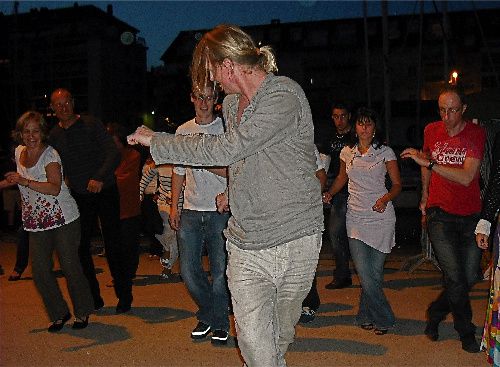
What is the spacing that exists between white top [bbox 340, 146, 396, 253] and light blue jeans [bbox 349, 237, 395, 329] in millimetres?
83

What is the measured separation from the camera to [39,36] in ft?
189

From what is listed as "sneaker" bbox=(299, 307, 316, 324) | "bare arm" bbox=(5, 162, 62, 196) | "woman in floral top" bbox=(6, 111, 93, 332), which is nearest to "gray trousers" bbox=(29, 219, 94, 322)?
"woman in floral top" bbox=(6, 111, 93, 332)

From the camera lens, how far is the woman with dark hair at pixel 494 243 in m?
4.48

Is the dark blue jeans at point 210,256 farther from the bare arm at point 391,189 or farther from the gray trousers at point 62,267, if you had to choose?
the bare arm at point 391,189

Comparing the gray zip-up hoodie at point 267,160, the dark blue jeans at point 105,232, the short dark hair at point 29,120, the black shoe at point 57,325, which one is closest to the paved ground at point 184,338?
the black shoe at point 57,325

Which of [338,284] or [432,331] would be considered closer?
[432,331]

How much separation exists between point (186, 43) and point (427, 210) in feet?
192

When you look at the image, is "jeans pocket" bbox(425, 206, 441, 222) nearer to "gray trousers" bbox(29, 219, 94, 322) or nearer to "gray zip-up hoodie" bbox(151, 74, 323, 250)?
"gray zip-up hoodie" bbox(151, 74, 323, 250)

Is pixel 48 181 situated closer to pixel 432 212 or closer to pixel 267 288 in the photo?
pixel 432 212

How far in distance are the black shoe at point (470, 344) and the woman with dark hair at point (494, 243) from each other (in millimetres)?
605

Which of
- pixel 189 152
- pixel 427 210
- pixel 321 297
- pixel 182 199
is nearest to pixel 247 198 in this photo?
pixel 189 152

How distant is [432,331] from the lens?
5.96m

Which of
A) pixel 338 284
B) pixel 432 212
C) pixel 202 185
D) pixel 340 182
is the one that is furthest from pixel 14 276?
pixel 432 212

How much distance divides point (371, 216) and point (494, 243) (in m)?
1.77
